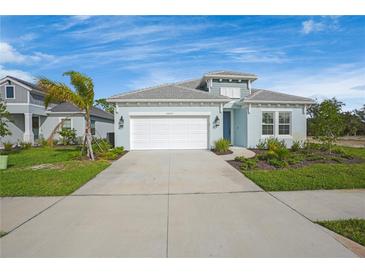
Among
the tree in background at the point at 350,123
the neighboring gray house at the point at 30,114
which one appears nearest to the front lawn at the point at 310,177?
the tree in background at the point at 350,123

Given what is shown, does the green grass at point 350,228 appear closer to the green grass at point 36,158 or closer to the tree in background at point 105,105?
the green grass at point 36,158

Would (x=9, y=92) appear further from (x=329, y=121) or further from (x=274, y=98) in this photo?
(x=329, y=121)

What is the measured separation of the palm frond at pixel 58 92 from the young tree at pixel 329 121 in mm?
12501

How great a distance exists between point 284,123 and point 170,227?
1356 cm

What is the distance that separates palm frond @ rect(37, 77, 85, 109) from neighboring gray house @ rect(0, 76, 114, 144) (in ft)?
27.3

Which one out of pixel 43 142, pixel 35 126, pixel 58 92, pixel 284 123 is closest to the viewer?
pixel 58 92

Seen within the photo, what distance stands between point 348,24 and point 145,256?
875 cm

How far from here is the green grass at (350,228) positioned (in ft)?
10.4

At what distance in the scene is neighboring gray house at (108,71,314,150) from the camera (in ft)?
44.6

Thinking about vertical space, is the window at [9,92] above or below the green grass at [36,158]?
above

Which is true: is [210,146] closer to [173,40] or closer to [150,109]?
[150,109]

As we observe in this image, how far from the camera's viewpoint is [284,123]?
575 inches

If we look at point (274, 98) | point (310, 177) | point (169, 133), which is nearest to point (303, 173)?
point (310, 177)
